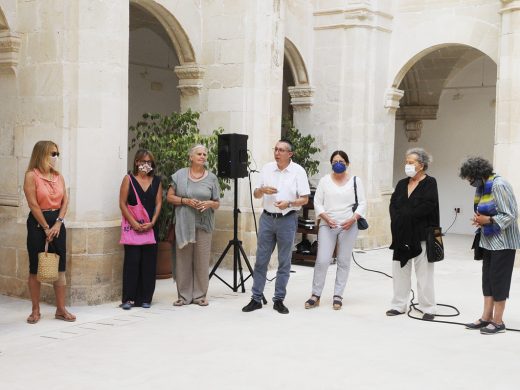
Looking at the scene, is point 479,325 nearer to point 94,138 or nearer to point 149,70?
point 94,138

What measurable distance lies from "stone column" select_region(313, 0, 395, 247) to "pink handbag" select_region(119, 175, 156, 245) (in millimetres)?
5351

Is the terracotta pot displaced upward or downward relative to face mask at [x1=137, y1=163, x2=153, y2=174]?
downward

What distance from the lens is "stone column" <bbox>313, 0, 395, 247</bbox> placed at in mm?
11984

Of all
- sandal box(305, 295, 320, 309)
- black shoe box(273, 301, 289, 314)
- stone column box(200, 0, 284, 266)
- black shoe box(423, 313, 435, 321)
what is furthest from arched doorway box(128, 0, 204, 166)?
black shoe box(423, 313, 435, 321)

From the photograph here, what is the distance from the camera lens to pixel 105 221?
24.2ft

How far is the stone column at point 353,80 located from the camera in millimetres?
11984

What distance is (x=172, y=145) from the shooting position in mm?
8984

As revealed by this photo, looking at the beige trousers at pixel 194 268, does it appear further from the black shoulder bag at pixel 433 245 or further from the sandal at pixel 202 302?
the black shoulder bag at pixel 433 245

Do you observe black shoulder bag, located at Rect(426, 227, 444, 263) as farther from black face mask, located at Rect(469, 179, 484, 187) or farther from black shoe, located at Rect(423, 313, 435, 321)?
black face mask, located at Rect(469, 179, 484, 187)

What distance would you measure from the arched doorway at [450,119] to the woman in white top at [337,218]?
27.2ft

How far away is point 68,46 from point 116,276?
2207 mm

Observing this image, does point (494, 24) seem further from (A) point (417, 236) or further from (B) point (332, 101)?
(A) point (417, 236)

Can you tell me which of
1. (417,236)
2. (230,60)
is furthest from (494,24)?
(417,236)

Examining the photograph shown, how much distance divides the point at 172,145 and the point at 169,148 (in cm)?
7
